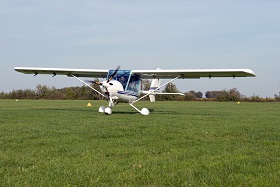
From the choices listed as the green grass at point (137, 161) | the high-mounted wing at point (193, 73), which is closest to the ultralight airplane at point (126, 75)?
the high-mounted wing at point (193, 73)

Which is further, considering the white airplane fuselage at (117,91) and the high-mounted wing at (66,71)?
the high-mounted wing at (66,71)

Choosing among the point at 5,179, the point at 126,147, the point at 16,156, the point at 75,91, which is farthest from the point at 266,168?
the point at 75,91

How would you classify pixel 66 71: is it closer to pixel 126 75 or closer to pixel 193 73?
pixel 126 75

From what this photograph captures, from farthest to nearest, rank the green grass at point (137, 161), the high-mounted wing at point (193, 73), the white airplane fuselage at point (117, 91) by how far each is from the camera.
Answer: the high-mounted wing at point (193, 73), the white airplane fuselage at point (117, 91), the green grass at point (137, 161)

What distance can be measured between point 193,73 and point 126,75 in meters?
4.06

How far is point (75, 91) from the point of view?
78562mm

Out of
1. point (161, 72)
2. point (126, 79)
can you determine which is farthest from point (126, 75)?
point (161, 72)

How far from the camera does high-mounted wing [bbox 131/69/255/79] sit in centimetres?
1811

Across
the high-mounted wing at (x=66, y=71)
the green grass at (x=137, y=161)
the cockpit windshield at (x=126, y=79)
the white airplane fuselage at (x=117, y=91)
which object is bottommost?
the green grass at (x=137, y=161)

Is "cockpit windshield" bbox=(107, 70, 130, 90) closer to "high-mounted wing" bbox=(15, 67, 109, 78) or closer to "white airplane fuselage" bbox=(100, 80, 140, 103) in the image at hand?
"white airplane fuselage" bbox=(100, 80, 140, 103)

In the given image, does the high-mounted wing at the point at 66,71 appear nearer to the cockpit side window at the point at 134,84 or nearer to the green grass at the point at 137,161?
Result: the cockpit side window at the point at 134,84

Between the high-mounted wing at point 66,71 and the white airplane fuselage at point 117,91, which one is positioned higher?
the high-mounted wing at point 66,71

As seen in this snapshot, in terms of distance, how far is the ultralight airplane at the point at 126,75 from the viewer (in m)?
17.6

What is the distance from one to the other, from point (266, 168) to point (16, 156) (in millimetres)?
4019
